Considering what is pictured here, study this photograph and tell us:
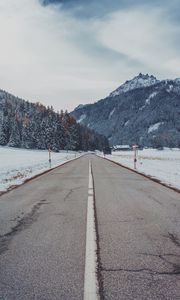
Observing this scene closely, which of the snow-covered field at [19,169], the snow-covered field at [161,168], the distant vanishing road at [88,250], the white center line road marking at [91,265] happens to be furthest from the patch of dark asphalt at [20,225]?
the snow-covered field at [161,168]

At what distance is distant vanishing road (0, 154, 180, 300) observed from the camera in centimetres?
359

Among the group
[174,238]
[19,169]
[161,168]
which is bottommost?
[161,168]

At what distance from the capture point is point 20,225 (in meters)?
6.74

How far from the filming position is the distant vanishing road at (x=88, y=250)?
11.8 ft

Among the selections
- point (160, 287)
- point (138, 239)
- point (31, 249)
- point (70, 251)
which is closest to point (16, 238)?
point (31, 249)

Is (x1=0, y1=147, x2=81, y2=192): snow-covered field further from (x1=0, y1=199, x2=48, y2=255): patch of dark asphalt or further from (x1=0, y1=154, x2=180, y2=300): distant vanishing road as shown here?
(x1=0, y1=154, x2=180, y2=300): distant vanishing road

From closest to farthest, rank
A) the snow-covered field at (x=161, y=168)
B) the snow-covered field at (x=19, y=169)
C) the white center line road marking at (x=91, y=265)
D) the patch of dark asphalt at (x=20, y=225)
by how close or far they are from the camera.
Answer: the white center line road marking at (x=91, y=265), the patch of dark asphalt at (x=20, y=225), the snow-covered field at (x=19, y=169), the snow-covered field at (x=161, y=168)

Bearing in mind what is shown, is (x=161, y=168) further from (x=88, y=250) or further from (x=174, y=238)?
(x=88, y=250)

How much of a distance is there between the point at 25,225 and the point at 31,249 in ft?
5.61

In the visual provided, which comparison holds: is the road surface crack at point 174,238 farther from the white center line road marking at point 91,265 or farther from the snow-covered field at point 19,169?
the snow-covered field at point 19,169

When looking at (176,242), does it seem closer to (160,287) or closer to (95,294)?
(160,287)

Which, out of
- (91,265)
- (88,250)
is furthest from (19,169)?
(91,265)


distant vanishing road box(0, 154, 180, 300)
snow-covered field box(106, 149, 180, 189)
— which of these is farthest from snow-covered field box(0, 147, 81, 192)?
snow-covered field box(106, 149, 180, 189)

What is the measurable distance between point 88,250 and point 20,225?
84.9 inches
